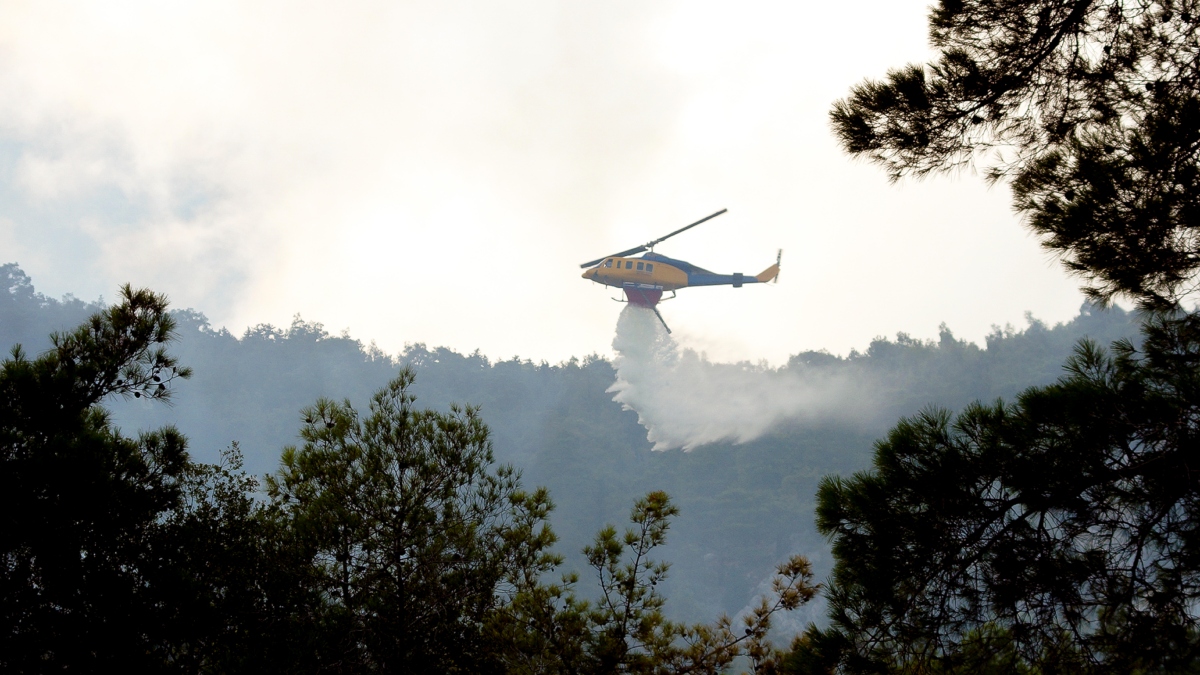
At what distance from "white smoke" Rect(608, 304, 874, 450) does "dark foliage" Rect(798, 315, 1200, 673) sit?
4802 cm

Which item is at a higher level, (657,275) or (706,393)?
(706,393)

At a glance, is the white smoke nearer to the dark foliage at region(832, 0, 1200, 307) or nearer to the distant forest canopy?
the distant forest canopy

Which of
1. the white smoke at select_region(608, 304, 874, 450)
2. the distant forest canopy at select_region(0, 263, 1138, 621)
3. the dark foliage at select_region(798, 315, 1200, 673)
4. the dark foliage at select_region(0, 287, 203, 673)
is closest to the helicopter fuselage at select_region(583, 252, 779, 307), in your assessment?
the white smoke at select_region(608, 304, 874, 450)

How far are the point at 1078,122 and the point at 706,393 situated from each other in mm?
67599

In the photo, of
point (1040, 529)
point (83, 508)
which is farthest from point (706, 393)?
point (1040, 529)

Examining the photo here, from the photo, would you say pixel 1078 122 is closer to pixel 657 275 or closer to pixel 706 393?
pixel 657 275

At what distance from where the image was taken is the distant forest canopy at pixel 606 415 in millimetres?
68562

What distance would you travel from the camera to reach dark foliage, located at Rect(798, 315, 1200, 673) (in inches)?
151

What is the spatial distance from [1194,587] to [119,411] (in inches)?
3315

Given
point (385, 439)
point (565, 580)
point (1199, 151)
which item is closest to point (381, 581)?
point (385, 439)

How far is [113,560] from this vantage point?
662cm

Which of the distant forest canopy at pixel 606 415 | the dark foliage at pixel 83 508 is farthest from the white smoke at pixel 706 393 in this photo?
the dark foliage at pixel 83 508

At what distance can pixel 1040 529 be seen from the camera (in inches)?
160

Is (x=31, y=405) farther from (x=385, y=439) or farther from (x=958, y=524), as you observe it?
(x=958, y=524)
